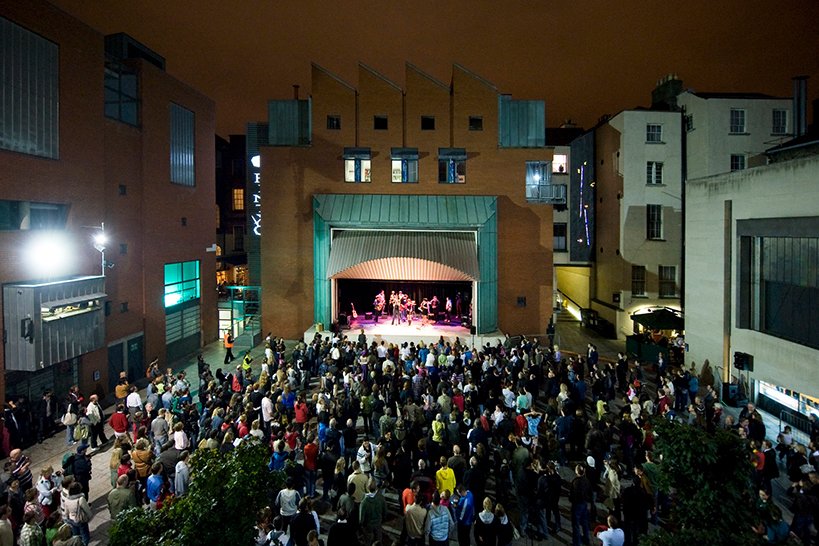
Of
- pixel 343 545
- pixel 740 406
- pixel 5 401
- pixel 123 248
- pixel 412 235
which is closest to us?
pixel 343 545

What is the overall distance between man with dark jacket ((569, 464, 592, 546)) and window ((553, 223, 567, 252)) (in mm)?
30170

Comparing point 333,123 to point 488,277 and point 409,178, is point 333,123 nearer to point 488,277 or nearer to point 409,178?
point 409,178

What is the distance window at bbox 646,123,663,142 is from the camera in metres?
31.2

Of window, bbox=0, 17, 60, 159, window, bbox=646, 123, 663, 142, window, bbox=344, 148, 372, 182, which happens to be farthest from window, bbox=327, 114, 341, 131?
window, bbox=646, 123, 663, 142

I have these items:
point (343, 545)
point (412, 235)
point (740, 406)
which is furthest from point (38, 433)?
point (740, 406)

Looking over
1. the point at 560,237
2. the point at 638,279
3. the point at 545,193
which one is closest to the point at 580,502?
the point at 545,193

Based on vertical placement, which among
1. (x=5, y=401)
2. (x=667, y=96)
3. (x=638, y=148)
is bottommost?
(x=5, y=401)

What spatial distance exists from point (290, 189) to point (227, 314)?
30.5 ft

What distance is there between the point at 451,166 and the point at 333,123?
737 centimetres

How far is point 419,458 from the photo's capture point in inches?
448

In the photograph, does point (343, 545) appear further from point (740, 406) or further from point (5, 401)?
point (740, 406)

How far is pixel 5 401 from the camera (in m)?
15.2

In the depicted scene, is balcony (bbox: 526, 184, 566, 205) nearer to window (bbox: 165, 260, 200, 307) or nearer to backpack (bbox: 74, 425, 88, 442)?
window (bbox: 165, 260, 200, 307)

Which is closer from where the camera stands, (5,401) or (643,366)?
(5,401)
